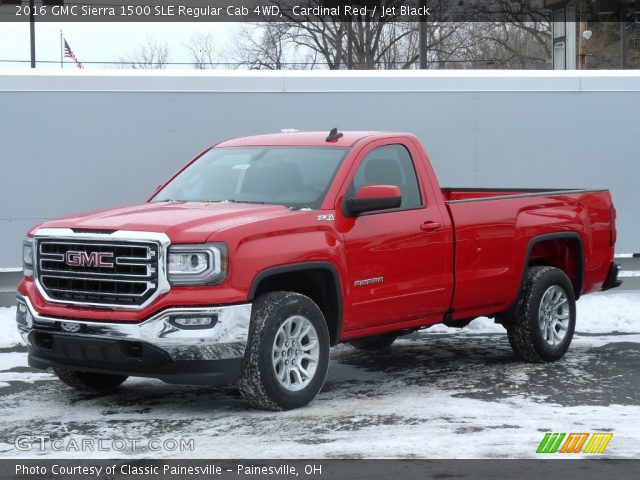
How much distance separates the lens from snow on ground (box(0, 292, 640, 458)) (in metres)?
6.61

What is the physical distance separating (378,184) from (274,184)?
0.78 metres

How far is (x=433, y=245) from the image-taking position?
8641mm

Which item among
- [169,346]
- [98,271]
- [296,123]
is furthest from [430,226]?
[296,123]

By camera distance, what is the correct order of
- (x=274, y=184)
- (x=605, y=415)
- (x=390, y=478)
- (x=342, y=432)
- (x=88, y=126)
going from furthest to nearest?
(x=88, y=126), (x=274, y=184), (x=605, y=415), (x=342, y=432), (x=390, y=478)

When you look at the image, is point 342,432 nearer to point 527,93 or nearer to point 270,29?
point 527,93

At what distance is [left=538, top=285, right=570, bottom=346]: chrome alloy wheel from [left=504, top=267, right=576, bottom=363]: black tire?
2 cm

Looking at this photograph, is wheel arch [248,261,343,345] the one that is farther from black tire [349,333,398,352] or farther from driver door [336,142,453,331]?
black tire [349,333,398,352]

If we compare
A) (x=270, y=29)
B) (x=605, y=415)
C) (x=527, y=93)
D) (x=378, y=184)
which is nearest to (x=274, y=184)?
(x=378, y=184)

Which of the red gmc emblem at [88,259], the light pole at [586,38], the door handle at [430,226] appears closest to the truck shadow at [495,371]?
the door handle at [430,226]

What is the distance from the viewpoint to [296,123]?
14.3m

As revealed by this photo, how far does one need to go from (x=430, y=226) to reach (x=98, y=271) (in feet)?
8.35

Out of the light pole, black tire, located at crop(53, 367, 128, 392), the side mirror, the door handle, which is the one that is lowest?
black tire, located at crop(53, 367, 128, 392)

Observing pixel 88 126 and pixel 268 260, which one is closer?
pixel 268 260

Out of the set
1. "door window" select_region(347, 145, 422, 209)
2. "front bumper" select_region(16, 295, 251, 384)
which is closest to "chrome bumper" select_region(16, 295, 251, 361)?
"front bumper" select_region(16, 295, 251, 384)
